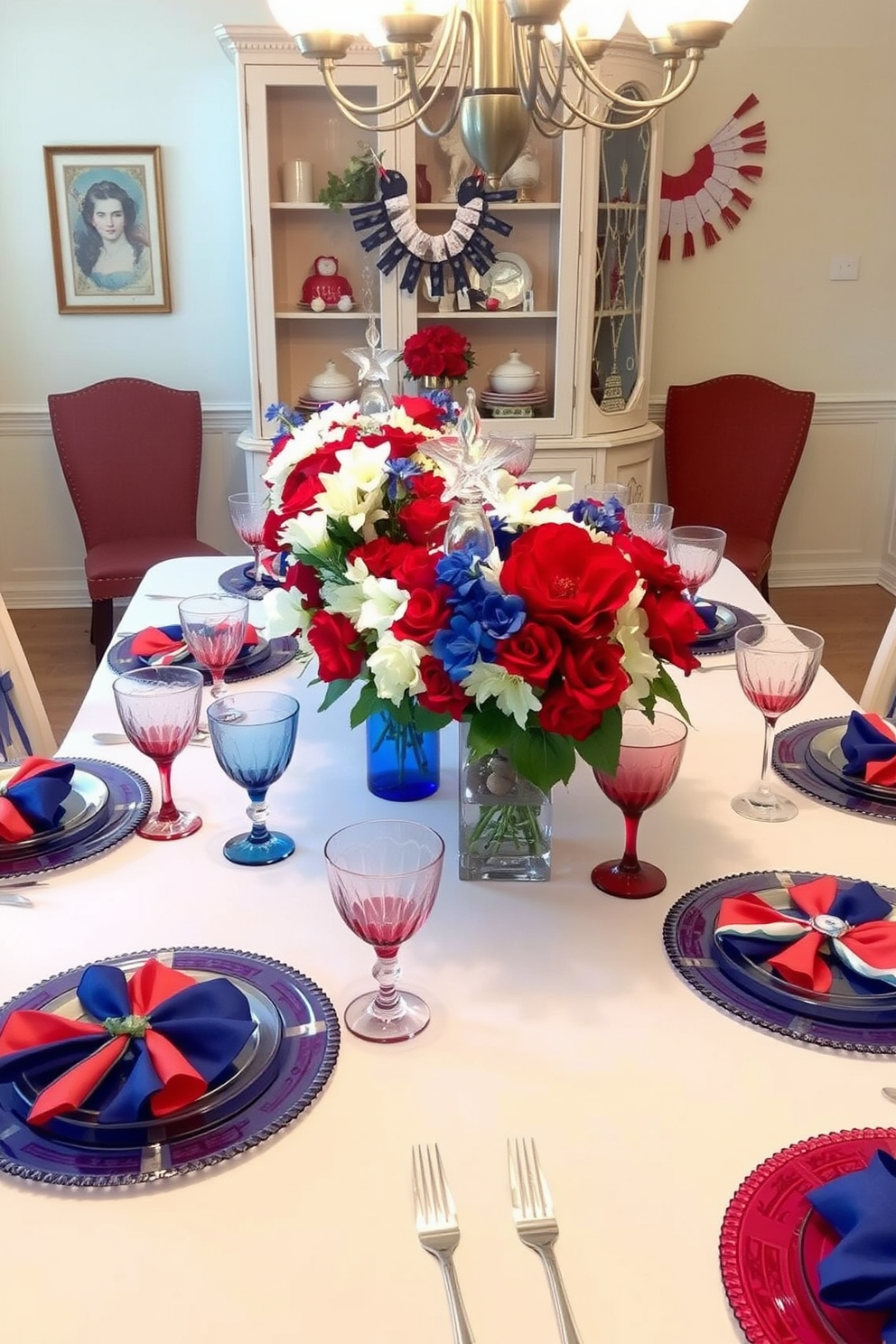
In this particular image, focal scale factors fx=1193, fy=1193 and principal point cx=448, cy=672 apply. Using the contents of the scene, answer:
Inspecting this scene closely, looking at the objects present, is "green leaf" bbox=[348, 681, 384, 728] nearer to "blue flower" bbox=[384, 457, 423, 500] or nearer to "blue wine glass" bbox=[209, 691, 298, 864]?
"blue wine glass" bbox=[209, 691, 298, 864]

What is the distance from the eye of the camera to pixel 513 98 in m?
1.63

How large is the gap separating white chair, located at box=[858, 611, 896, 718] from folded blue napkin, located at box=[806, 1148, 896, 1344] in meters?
1.15

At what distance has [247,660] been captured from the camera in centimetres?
177

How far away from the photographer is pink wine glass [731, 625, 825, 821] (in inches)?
50.9

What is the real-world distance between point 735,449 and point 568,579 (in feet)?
10.8

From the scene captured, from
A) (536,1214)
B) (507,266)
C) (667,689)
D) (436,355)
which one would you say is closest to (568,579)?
(667,689)

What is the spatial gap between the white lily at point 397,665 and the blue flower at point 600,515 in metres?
0.28

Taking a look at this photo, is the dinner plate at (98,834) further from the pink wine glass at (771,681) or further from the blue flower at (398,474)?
the pink wine glass at (771,681)

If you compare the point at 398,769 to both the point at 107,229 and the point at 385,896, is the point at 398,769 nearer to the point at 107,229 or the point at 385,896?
the point at 385,896

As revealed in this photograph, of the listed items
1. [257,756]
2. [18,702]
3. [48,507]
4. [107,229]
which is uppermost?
[107,229]

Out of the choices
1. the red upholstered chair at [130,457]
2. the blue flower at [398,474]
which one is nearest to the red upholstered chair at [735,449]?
the red upholstered chair at [130,457]

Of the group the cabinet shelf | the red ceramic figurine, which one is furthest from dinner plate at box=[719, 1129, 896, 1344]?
the red ceramic figurine

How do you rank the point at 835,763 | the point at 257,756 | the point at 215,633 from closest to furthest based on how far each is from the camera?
the point at 257,756
the point at 835,763
the point at 215,633

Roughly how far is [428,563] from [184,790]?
0.52 m
